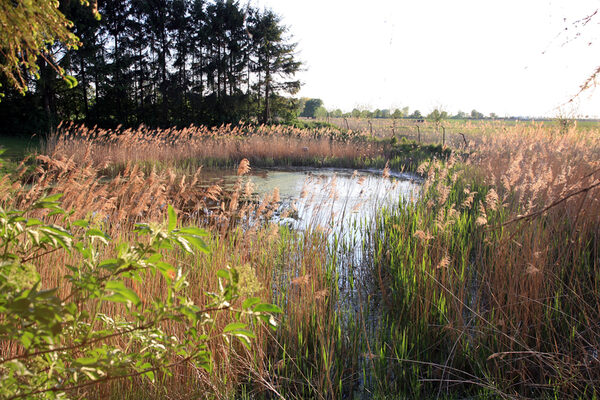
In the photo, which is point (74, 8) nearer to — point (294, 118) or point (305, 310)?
point (294, 118)

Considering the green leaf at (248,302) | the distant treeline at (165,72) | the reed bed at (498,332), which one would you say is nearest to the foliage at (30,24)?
the green leaf at (248,302)

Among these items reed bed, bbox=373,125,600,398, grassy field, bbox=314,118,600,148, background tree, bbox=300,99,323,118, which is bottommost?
reed bed, bbox=373,125,600,398

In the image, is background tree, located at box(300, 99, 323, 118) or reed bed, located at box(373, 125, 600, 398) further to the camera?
background tree, located at box(300, 99, 323, 118)

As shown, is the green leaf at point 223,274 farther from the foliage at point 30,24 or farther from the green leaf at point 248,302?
the foliage at point 30,24

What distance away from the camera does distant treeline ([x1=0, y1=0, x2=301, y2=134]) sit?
1902 centimetres

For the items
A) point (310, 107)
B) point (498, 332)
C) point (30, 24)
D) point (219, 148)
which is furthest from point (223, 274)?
point (310, 107)

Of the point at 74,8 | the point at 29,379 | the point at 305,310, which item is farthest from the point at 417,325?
the point at 74,8

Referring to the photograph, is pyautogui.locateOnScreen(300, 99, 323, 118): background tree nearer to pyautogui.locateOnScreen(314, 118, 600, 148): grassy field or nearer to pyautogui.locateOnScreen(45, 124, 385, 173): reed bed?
pyautogui.locateOnScreen(314, 118, 600, 148): grassy field

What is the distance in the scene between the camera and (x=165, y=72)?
910 inches

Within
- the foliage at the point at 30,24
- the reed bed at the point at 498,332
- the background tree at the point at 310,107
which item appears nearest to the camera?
the foliage at the point at 30,24

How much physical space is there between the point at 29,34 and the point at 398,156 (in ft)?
42.1

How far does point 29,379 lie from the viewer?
1.11 m

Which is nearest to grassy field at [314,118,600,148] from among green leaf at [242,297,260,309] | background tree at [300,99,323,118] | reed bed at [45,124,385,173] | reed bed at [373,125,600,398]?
reed bed at [45,124,385,173]

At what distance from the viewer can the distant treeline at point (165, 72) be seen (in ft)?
62.4
